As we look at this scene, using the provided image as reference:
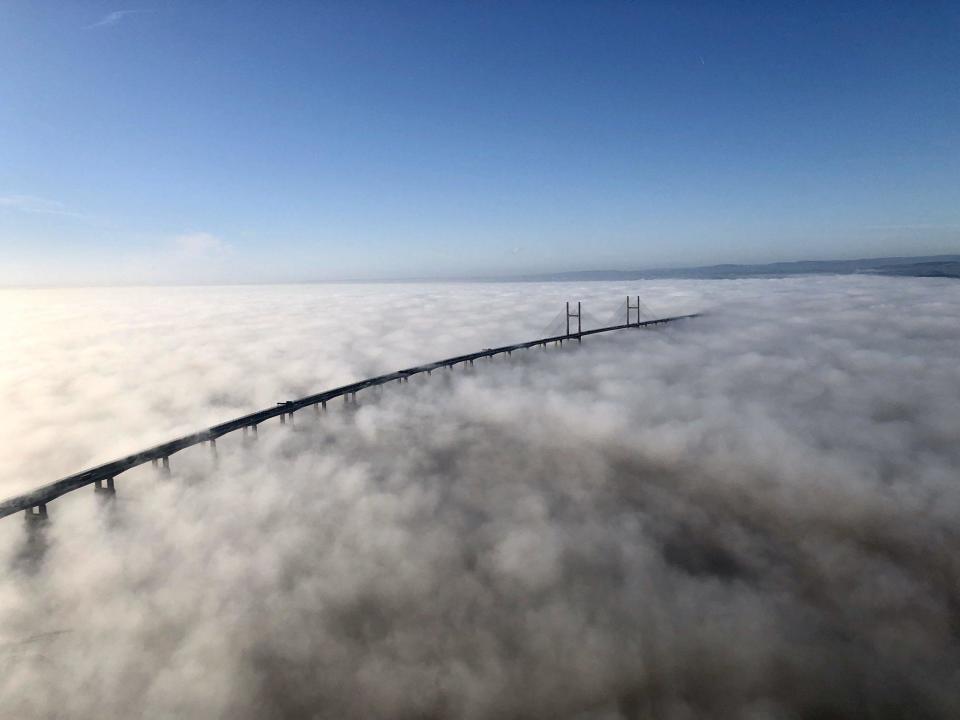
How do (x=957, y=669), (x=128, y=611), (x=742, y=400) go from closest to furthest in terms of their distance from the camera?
(x=957, y=669)
(x=128, y=611)
(x=742, y=400)

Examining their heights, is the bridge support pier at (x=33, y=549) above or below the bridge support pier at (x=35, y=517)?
below

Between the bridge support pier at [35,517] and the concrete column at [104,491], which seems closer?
the bridge support pier at [35,517]

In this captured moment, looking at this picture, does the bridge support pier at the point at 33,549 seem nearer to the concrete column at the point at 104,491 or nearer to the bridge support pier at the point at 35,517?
the bridge support pier at the point at 35,517

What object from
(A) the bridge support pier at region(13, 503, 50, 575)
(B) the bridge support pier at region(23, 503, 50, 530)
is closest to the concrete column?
(A) the bridge support pier at region(13, 503, 50, 575)

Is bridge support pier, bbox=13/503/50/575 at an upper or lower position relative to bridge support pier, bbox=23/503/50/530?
lower

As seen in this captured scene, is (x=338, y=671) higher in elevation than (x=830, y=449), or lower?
higher

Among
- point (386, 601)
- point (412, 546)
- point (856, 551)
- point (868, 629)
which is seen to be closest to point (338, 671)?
point (386, 601)

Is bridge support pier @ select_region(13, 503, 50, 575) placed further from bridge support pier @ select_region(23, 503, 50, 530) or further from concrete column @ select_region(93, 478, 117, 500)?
concrete column @ select_region(93, 478, 117, 500)

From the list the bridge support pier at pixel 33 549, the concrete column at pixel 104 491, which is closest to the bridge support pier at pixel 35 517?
the bridge support pier at pixel 33 549

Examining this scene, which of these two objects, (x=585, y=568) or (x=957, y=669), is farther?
(x=585, y=568)

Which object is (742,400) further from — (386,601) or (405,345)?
(405,345)

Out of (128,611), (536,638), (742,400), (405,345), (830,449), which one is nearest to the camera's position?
(536,638)
